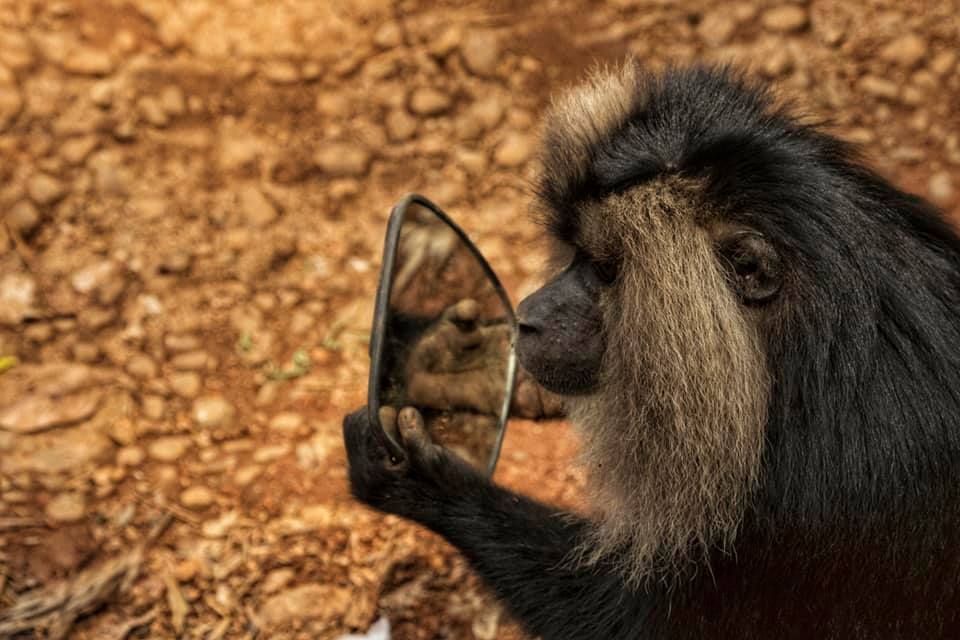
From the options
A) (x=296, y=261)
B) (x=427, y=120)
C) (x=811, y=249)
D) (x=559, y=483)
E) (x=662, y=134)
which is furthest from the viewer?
(x=427, y=120)

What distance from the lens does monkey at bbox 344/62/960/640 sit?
120 inches

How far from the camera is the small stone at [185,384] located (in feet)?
16.5

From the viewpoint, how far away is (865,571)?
3203mm

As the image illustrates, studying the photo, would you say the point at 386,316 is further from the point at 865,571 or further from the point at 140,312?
the point at 140,312

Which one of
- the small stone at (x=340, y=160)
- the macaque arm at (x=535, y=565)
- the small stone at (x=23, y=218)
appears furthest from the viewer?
the small stone at (x=340, y=160)

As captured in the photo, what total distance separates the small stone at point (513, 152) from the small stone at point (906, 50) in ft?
6.81

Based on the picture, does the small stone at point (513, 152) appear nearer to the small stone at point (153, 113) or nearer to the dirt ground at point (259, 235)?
the dirt ground at point (259, 235)

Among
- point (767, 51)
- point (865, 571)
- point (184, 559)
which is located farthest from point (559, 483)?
point (767, 51)

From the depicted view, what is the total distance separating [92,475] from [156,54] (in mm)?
2209

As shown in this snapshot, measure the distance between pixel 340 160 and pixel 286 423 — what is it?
→ 1.45 metres

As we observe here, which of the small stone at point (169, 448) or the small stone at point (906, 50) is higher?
the small stone at point (906, 50)

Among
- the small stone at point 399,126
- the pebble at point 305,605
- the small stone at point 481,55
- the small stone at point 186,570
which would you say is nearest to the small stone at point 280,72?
the small stone at point 399,126

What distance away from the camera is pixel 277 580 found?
458cm

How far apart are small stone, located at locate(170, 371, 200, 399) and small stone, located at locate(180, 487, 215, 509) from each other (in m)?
0.47
